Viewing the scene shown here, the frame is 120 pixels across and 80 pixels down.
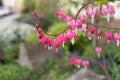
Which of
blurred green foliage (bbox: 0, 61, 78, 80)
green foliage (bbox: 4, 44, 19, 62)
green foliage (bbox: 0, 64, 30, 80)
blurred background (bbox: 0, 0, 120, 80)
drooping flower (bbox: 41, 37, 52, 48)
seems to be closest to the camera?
drooping flower (bbox: 41, 37, 52, 48)

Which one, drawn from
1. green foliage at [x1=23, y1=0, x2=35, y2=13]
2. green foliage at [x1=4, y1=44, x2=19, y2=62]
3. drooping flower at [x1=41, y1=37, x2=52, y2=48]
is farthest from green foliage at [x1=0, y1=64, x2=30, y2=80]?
green foliage at [x1=23, y1=0, x2=35, y2=13]

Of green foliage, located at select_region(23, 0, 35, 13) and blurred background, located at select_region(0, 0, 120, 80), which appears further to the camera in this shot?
green foliage, located at select_region(23, 0, 35, 13)

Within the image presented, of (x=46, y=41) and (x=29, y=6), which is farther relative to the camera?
(x=29, y=6)

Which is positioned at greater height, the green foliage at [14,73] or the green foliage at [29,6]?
the green foliage at [29,6]

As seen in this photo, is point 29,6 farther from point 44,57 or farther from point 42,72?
point 42,72

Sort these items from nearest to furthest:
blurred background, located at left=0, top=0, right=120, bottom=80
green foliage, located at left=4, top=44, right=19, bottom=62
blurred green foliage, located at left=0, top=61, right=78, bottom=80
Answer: blurred background, located at left=0, top=0, right=120, bottom=80 < blurred green foliage, located at left=0, top=61, right=78, bottom=80 < green foliage, located at left=4, top=44, right=19, bottom=62

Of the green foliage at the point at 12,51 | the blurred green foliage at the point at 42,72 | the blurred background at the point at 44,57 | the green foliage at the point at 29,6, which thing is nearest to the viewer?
the blurred background at the point at 44,57

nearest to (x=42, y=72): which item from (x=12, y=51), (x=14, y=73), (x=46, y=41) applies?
(x=14, y=73)

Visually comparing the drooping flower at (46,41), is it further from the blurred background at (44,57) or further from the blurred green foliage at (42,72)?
the blurred green foliage at (42,72)

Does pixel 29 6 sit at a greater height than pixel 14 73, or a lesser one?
greater

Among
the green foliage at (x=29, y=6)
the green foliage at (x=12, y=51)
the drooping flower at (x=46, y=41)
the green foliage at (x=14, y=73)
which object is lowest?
the green foliage at (x=12, y=51)

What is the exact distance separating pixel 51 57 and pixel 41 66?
0.23 m

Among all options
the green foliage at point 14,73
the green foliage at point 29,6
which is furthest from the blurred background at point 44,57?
the green foliage at point 29,6

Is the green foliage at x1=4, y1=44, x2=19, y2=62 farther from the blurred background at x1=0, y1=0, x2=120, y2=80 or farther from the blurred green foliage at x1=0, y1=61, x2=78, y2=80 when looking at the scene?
the blurred green foliage at x1=0, y1=61, x2=78, y2=80
